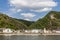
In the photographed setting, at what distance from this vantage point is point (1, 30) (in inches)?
5915

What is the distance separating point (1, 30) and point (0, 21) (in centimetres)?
2728

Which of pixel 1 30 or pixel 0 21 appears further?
pixel 0 21

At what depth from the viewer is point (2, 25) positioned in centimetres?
17112

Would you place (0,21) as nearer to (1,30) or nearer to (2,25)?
(2,25)

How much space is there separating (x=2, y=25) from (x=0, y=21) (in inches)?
261

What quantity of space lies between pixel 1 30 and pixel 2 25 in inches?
834

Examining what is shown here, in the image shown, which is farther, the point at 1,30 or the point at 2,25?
the point at 2,25

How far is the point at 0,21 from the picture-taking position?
579ft

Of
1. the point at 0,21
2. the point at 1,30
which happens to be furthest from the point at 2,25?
the point at 1,30
